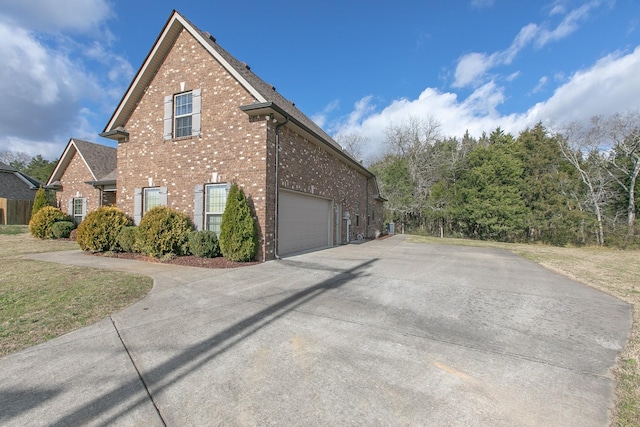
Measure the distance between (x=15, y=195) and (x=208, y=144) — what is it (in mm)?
28397

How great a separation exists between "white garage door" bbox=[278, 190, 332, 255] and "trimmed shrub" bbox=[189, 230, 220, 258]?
7.14ft

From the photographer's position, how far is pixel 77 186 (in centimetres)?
1756

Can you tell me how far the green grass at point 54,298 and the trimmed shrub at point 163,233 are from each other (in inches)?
81.8

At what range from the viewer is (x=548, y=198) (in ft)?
77.8

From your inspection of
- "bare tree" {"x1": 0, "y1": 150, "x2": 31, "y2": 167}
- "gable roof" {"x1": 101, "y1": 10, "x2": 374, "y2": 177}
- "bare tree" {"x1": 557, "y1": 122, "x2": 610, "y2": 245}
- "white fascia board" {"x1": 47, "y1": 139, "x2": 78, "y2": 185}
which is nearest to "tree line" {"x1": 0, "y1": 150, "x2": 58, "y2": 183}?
"bare tree" {"x1": 0, "y1": 150, "x2": 31, "y2": 167}

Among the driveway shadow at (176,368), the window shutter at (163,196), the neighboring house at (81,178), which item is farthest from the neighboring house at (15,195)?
the driveway shadow at (176,368)

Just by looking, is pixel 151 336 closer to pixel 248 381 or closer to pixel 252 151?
pixel 248 381

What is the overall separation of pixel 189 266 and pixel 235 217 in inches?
76.1

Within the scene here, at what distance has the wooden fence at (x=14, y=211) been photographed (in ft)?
73.9

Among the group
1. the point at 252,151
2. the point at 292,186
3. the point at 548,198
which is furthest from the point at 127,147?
the point at 548,198

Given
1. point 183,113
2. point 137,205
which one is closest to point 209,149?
point 183,113

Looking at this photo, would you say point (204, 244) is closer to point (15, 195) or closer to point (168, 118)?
point (168, 118)

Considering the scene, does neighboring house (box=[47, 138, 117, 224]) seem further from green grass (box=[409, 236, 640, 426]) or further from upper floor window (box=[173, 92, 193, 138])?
green grass (box=[409, 236, 640, 426])

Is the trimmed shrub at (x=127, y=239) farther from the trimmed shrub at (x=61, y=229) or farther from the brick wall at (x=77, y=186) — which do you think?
the brick wall at (x=77, y=186)
